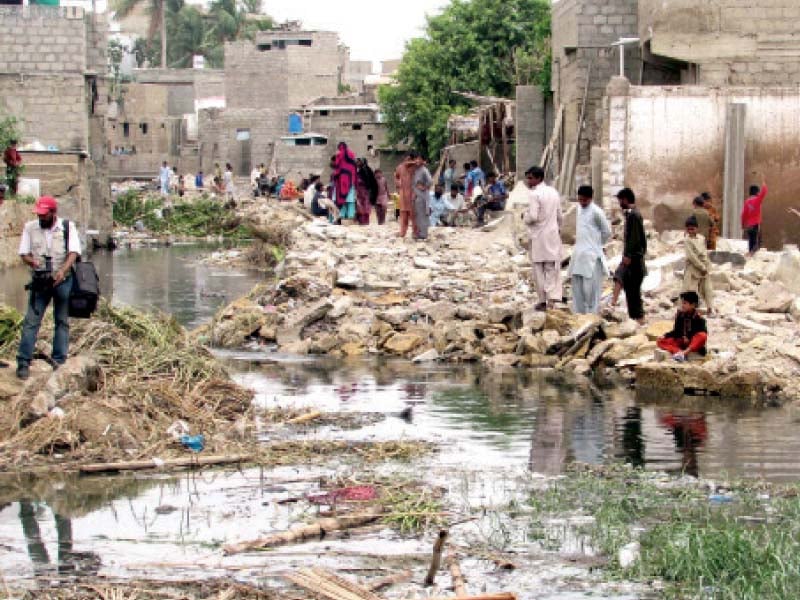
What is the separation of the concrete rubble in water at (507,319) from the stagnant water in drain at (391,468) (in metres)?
0.51

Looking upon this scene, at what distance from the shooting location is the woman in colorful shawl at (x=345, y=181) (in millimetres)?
26812

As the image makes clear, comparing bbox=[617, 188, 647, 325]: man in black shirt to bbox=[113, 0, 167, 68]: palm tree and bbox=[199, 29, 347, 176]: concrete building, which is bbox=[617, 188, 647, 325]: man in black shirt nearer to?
bbox=[199, 29, 347, 176]: concrete building

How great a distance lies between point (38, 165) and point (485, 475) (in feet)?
74.6

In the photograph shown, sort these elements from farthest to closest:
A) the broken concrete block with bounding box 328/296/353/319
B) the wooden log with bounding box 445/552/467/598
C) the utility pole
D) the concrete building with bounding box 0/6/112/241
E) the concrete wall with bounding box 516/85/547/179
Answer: the utility pole, the concrete building with bounding box 0/6/112/241, the concrete wall with bounding box 516/85/547/179, the broken concrete block with bounding box 328/296/353/319, the wooden log with bounding box 445/552/467/598

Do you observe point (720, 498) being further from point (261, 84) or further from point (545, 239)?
point (261, 84)

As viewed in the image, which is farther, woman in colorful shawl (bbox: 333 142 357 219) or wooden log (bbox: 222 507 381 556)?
woman in colorful shawl (bbox: 333 142 357 219)

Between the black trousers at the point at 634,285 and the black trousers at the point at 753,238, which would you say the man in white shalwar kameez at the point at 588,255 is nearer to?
the black trousers at the point at 634,285

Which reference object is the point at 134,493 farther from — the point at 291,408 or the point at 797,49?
the point at 797,49

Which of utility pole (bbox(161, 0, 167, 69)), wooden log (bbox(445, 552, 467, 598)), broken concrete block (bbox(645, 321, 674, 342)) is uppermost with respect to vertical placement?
utility pole (bbox(161, 0, 167, 69))

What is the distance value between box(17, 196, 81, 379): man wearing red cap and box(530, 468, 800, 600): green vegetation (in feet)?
13.0

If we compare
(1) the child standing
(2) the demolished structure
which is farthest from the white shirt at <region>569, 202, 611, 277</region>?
(2) the demolished structure

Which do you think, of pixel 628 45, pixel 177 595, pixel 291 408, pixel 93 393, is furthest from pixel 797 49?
pixel 177 595

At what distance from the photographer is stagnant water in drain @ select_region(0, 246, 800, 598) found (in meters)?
6.88

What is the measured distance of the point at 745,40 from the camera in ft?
75.5
